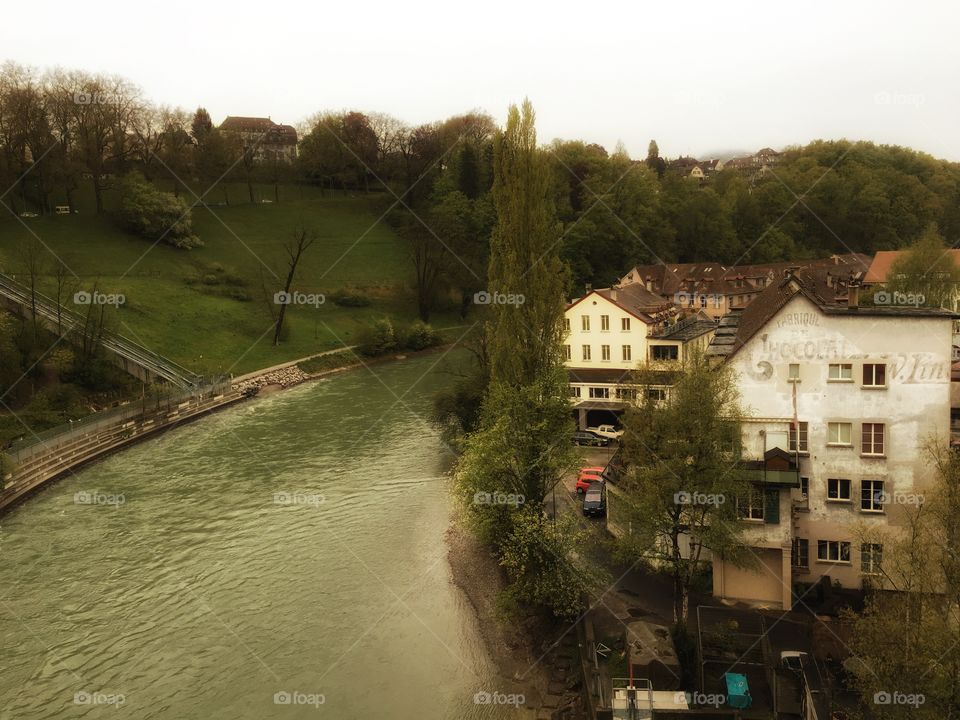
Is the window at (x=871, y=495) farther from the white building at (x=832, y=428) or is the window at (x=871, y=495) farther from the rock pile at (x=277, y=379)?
the rock pile at (x=277, y=379)

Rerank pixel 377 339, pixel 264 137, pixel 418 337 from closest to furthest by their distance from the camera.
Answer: pixel 377 339 < pixel 418 337 < pixel 264 137

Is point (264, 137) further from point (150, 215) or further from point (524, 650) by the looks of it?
point (524, 650)

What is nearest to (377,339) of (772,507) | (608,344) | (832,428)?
(608,344)

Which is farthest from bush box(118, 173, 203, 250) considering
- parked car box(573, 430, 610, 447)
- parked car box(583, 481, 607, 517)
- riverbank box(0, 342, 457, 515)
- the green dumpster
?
the green dumpster

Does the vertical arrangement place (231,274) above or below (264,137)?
below

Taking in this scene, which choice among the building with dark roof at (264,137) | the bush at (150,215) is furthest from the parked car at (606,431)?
the building with dark roof at (264,137)

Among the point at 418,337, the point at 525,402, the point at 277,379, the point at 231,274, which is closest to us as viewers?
the point at 525,402
